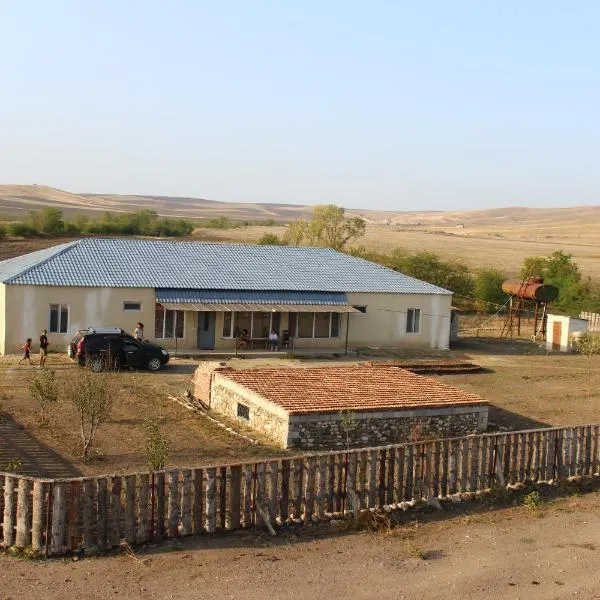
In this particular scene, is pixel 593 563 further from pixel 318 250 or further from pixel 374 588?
pixel 318 250

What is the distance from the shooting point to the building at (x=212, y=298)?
3041cm

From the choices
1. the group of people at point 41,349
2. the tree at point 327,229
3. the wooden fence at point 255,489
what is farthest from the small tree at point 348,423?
the tree at point 327,229

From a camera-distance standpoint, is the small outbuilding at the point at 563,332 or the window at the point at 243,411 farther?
the small outbuilding at the point at 563,332

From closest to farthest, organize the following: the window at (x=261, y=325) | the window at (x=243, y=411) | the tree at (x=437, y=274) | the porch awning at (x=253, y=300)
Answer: the window at (x=243, y=411) → the porch awning at (x=253, y=300) → the window at (x=261, y=325) → the tree at (x=437, y=274)

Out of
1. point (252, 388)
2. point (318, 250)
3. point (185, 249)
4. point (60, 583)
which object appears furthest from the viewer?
point (318, 250)

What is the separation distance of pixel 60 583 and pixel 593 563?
7.02 m

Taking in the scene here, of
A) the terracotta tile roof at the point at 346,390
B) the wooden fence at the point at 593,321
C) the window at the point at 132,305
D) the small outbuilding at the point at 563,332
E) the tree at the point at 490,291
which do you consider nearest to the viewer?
the terracotta tile roof at the point at 346,390

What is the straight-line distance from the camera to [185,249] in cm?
3709

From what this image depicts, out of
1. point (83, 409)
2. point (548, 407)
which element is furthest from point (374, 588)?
point (548, 407)

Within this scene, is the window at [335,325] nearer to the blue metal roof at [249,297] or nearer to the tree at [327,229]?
the blue metal roof at [249,297]

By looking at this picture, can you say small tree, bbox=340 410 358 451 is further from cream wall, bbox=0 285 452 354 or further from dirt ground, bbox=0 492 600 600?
cream wall, bbox=0 285 452 354

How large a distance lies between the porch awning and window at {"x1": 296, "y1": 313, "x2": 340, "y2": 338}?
722 mm

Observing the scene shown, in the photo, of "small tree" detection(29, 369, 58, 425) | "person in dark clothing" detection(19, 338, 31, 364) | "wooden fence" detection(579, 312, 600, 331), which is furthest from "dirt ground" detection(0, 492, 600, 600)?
"wooden fence" detection(579, 312, 600, 331)

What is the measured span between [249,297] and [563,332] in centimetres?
1400
